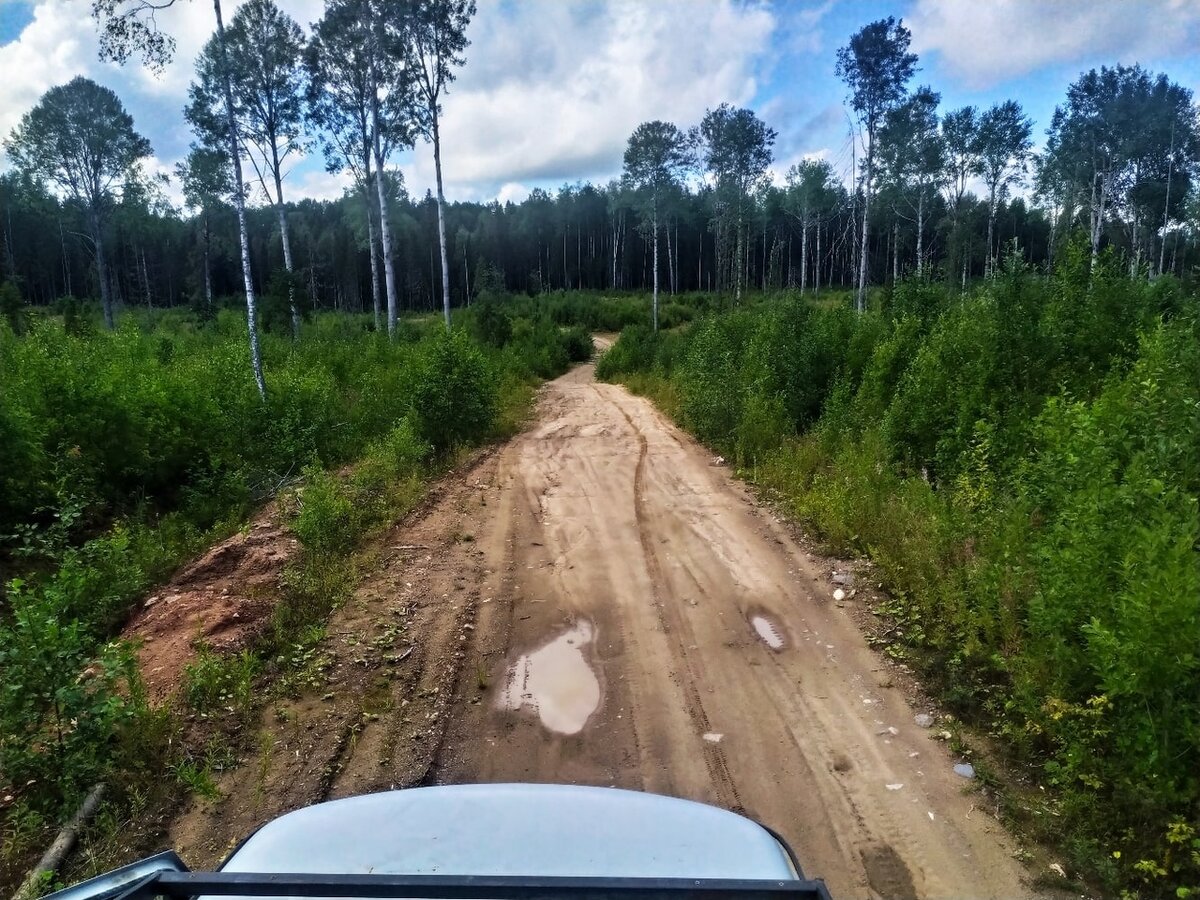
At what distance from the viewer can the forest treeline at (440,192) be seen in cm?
2323

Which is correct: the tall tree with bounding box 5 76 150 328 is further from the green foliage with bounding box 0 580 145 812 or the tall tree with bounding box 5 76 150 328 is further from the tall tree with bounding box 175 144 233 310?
the green foliage with bounding box 0 580 145 812

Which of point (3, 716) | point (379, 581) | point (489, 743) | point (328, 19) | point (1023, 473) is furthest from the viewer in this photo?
point (328, 19)

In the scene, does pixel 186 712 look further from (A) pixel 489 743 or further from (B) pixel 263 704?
(A) pixel 489 743

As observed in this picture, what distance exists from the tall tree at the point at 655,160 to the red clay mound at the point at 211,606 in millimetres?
29173

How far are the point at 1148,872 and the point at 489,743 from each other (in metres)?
3.53

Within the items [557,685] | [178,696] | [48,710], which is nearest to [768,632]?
[557,685]

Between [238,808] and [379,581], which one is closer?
[238,808]

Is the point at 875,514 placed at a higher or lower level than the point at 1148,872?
higher

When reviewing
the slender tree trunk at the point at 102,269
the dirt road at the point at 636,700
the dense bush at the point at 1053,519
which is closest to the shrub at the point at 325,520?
the dirt road at the point at 636,700

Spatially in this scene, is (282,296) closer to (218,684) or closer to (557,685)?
(218,684)

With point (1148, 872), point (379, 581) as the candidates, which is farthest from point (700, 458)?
point (1148, 872)

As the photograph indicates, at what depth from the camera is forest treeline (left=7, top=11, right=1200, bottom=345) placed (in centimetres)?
2323

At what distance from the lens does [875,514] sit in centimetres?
764

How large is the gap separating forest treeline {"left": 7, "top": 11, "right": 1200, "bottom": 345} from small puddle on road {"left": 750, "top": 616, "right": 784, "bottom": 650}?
646 cm
